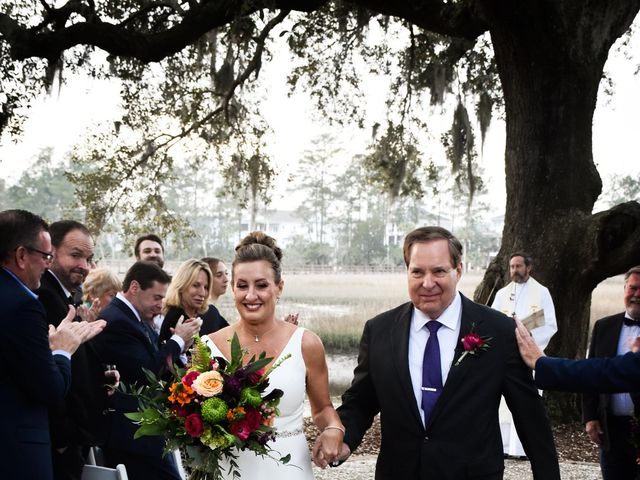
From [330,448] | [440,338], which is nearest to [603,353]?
[440,338]

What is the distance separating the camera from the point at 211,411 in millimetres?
2803

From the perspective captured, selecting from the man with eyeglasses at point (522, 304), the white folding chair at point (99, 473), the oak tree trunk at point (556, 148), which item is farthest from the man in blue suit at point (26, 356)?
the oak tree trunk at point (556, 148)

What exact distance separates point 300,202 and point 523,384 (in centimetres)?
4487

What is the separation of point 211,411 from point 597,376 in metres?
1.77

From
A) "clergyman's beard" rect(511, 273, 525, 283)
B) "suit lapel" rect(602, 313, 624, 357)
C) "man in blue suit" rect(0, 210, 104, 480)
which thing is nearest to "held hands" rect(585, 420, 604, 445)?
"suit lapel" rect(602, 313, 624, 357)

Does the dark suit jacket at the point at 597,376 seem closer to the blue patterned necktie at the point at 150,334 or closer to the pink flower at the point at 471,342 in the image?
the pink flower at the point at 471,342

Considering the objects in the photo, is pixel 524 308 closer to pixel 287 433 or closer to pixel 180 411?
pixel 287 433

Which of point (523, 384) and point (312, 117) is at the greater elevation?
point (312, 117)

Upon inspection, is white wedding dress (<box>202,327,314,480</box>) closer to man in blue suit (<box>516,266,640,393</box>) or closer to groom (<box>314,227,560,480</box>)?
groom (<box>314,227,560,480</box>)

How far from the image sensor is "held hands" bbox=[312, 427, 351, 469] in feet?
10.5

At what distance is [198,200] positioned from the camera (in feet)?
159

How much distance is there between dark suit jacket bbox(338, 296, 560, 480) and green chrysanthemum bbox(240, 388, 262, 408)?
24.0 inches

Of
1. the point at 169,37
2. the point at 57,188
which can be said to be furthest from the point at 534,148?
the point at 57,188

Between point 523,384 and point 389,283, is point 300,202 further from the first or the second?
point 523,384
